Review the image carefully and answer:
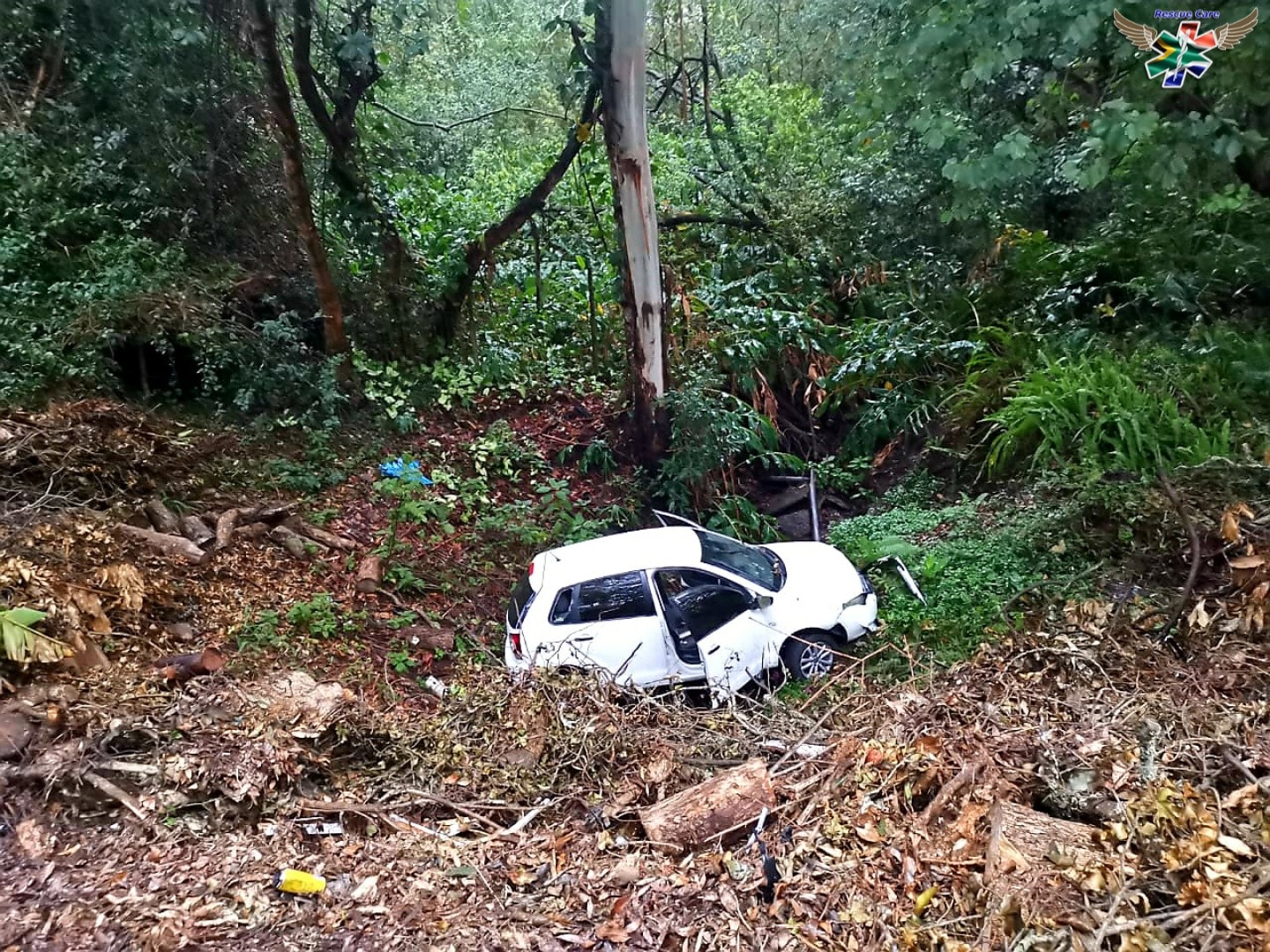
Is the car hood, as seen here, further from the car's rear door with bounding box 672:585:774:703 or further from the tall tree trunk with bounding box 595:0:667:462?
the tall tree trunk with bounding box 595:0:667:462

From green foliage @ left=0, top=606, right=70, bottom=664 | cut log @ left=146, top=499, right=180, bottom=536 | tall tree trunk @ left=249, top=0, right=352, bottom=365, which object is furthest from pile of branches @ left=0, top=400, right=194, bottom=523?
tall tree trunk @ left=249, top=0, right=352, bottom=365

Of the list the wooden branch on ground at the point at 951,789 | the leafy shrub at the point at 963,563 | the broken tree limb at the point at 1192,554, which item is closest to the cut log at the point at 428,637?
the leafy shrub at the point at 963,563

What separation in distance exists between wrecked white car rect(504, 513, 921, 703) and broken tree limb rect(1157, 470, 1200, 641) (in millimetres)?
2050

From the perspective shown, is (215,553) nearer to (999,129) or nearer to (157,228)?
(157,228)

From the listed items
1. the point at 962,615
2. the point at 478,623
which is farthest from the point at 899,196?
the point at 478,623

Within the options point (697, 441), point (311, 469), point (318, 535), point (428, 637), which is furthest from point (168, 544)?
point (697, 441)

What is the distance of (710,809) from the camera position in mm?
3637

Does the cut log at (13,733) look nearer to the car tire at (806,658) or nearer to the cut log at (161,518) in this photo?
the cut log at (161,518)

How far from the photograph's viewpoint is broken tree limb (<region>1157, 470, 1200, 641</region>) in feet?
15.7

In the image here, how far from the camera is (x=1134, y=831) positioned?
118 inches

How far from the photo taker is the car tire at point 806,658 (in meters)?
6.12

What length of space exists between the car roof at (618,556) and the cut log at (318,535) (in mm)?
2255

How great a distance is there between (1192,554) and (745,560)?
3077 mm

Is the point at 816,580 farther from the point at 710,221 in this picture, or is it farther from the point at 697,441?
the point at 710,221
